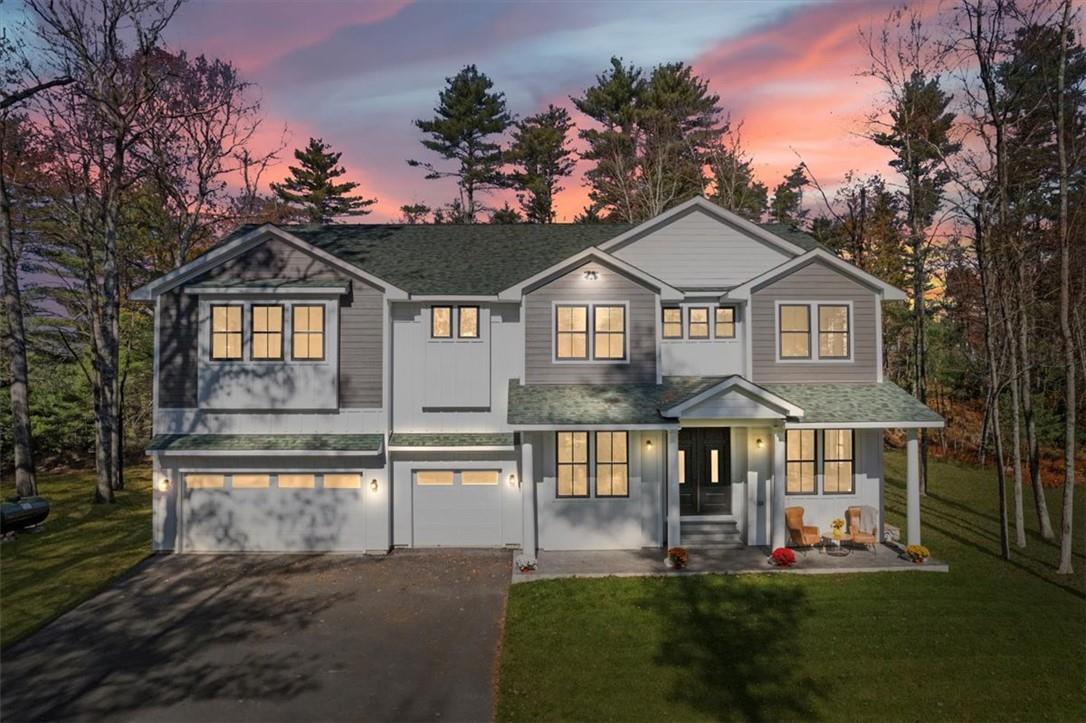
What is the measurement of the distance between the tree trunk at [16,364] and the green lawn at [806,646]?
16.2 m

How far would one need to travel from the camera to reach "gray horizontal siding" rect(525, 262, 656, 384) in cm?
1529

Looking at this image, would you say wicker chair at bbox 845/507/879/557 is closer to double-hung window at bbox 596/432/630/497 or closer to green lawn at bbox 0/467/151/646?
double-hung window at bbox 596/432/630/497

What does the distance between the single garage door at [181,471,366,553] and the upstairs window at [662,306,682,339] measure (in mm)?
8609

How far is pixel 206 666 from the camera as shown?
30.9 ft

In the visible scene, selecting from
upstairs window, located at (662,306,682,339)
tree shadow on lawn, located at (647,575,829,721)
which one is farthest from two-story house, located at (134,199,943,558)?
tree shadow on lawn, located at (647,575,829,721)

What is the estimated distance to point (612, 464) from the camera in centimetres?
1491

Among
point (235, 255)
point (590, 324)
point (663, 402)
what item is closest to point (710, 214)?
point (590, 324)

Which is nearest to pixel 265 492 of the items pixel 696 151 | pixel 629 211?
pixel 629 211

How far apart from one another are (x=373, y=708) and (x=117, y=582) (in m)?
8.32

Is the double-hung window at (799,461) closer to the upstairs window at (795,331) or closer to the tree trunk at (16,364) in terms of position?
→ the upstairs window at (795,331)

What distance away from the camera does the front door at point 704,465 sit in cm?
1521

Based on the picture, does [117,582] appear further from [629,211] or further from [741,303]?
[629,211]

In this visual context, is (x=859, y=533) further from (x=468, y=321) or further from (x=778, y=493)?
(x=468, y=321)

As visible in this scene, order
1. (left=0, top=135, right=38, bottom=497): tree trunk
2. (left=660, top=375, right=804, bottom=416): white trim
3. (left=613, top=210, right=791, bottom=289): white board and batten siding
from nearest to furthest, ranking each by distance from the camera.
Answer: (left=660, top=375, right=804, bottom=416): white trim → (left=613, top=210, right=791, bottom=289): white board and batten siding → (left=0, top=135, right=38, bottom=497): tree trunk
